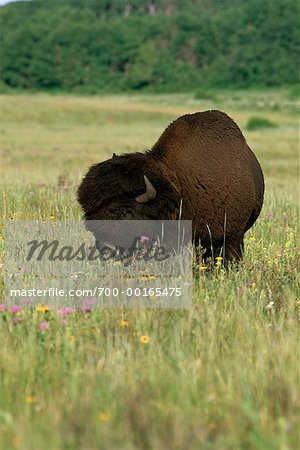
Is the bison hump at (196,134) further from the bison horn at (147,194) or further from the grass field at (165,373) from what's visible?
the grass field at (165,373)

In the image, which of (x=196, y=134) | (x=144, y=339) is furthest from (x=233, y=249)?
(x=144, y=339)

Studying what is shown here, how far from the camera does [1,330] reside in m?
4.79

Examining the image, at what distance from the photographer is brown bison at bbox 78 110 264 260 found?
671 cm

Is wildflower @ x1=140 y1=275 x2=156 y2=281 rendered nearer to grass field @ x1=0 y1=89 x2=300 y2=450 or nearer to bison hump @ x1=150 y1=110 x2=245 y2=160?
grass field @ x1=0 y1=89 x2=300 y2=450

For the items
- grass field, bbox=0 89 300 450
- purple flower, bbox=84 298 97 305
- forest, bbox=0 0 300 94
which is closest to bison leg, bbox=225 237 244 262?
grass field, bbox=0 89 300 450

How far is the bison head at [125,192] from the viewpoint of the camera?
666cm

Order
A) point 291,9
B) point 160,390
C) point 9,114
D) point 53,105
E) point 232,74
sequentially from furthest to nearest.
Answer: point 291,9 → point 232,74 → point 53,105 → point 9,114 → point 160,390

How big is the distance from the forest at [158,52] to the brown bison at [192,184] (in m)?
70.1

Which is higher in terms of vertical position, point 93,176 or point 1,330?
point 93,176

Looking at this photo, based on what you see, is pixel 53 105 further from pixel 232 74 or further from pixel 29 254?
pixel 29 254

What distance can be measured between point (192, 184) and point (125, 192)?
855mm

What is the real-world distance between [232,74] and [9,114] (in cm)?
3992

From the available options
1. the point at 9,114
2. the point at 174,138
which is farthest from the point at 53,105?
the point at 174,138

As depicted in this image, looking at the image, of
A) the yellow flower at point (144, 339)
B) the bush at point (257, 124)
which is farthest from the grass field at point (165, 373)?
the bush at point (257, 124)
